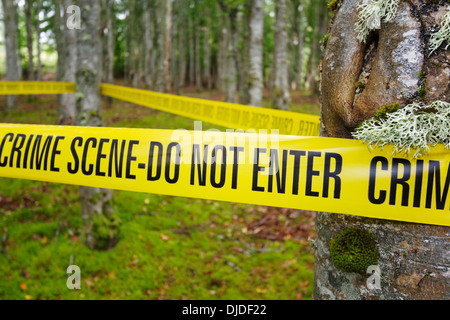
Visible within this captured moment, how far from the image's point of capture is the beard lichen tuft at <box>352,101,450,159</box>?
4.37 feet

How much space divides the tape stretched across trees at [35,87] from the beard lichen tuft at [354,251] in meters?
7.10

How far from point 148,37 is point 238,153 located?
17675 mm

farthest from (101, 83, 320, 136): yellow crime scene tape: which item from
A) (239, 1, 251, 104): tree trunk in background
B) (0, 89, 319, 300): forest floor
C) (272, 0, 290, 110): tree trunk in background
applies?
(272, 0, 290, 110): tree trunk in background

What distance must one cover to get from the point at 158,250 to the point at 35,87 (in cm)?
520

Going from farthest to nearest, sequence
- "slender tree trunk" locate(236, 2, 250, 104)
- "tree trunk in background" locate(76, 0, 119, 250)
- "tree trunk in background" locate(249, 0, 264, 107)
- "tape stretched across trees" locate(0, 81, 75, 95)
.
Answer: "slender tree trunk" locate(236, 2, 250, 104)
"tree trunk in background" locate(249, 0, 264, 107)
"tape stretched across trees" locate(0, 81, 75, 95)
"tree trunk in background" locate(76, 0, 119, 250)

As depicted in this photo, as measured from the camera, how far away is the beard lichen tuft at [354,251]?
1.48 metres

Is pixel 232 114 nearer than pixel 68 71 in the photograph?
Yes

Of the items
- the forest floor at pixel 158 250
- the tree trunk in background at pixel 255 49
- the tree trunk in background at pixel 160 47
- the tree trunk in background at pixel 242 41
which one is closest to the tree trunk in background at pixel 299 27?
the tree trunk in background at pixel 242 41

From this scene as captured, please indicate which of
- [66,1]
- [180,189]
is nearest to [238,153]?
[180,189]

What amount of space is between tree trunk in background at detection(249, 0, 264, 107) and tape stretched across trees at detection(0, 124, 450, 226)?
591 centimetres

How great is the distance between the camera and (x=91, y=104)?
175 inches

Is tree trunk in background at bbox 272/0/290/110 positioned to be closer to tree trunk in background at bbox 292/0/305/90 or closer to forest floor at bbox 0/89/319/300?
forest floor at bbox 0/89/319/300

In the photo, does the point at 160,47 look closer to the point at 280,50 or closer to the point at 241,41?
the point at 241,41

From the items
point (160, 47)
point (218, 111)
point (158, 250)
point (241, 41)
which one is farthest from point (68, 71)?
point (160, 47)
